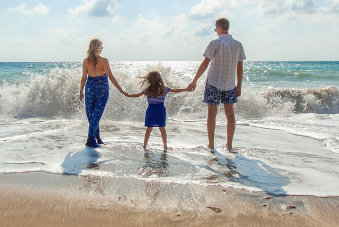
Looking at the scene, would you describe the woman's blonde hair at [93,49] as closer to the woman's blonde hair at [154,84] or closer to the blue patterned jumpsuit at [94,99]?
the blue patterned jumpsuit at [94,99]

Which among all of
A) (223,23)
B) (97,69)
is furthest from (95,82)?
(223,23)

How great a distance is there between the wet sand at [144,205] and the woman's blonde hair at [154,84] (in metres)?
1.49

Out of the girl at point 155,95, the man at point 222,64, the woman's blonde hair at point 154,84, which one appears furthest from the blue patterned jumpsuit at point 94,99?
the man at point 222,64

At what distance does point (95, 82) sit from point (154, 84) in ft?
3.21

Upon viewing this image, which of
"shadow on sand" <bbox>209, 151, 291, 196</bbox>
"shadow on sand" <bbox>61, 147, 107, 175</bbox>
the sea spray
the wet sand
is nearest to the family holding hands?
"shadow on sand" <bbox>61, 147, 107, 175</bbox>

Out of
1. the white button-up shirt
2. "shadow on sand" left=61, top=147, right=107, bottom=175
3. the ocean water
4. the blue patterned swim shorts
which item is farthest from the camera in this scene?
the blue patterned swim shorts

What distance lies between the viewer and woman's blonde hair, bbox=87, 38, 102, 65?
4.54 metres

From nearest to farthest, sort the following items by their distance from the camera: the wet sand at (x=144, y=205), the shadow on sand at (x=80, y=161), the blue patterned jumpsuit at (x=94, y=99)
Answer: the wet sand at (x=144, y=205), the shadow on sand at (x=80, y=161), the blue patterned jumpsuit at (x=94, y=99)

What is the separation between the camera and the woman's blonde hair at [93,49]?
4.54 m

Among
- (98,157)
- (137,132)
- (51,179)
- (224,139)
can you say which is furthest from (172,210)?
(137,132)

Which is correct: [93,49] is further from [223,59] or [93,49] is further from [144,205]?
[144,205]

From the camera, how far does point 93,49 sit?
454 centimetres

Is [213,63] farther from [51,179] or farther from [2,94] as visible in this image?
[2,94]

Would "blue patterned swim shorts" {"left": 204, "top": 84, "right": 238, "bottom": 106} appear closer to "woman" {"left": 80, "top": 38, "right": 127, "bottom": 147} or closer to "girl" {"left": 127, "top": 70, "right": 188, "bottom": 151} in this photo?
"girl" {"left": 127, "top": 70, "right": 188, "bottom": 151}
